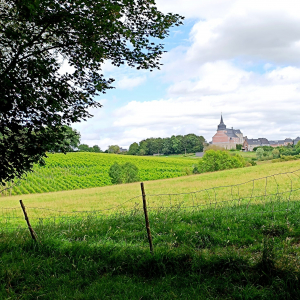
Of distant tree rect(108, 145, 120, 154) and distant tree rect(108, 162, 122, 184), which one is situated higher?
distant tree rect(108, 145, 120, 154)

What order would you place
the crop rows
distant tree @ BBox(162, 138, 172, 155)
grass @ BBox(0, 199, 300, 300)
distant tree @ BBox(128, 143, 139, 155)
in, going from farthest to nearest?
1. distant tree @ BBox(162, 138, 172, 155)
2. distant tree @ BBox(128, 143, 139, 155)
3. the crop rows
4. grass @ BBox(0, 199, 300, 300)

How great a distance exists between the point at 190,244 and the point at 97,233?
7.77 feet

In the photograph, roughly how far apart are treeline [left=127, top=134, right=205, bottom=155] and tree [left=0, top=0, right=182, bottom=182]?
133 m

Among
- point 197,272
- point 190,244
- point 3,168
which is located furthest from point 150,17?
point 197,272

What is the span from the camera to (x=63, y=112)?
7.00 meters

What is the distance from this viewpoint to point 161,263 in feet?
16.4

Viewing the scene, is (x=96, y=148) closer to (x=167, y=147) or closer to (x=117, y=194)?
(x=167, y=147)

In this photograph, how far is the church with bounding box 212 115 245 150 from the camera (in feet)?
582

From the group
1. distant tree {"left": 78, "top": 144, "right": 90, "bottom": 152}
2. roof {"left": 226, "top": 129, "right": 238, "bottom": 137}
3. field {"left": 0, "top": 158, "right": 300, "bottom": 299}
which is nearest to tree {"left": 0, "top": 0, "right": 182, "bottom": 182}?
field {"left": 0, "top": 158, "right": 300, "bottom": 299}

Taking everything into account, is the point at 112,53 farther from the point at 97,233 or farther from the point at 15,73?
the point at 97,233

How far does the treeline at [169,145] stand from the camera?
144750 mm

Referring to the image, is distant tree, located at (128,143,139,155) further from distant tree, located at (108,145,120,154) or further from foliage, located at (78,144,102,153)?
foliage, located at (78,144,102,153)

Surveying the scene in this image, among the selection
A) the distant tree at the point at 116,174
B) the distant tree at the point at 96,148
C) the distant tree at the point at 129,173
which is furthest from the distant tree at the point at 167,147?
the distant tree at the point at 116,174

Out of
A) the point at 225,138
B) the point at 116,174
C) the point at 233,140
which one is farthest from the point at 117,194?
the point at 233,140
